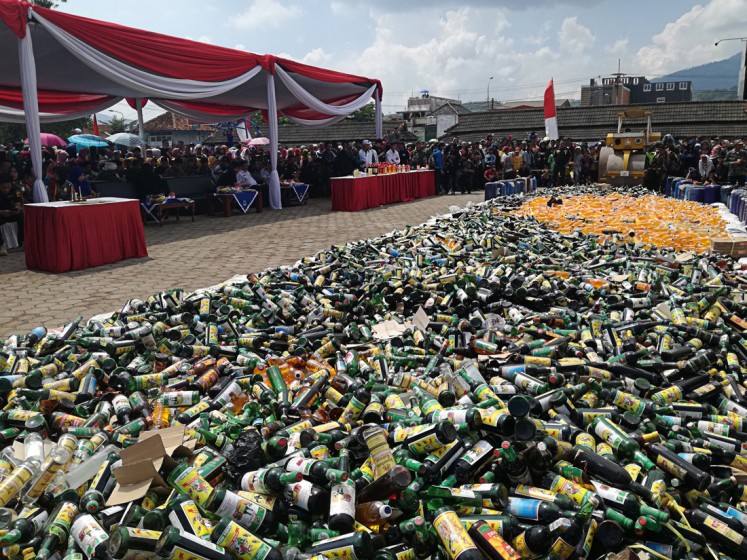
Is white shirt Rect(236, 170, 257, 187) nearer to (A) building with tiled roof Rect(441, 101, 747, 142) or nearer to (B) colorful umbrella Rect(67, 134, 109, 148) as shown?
(B) colorful umbrella Rect(67, 134, 109, 148)

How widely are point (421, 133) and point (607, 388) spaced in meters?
58.6

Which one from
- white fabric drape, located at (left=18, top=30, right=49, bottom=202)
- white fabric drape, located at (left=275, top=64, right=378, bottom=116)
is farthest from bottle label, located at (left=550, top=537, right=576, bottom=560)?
white fabric drape, located at (left=275, top=64, right=378, bottom=116)

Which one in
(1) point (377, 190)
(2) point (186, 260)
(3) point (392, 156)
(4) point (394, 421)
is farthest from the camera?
(3) point (392, 156)

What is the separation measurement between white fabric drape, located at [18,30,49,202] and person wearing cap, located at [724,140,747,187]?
52.2 ft

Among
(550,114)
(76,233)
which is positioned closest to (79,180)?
(76,233)

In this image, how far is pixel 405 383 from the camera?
400 centimetres

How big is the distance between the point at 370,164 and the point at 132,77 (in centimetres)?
973

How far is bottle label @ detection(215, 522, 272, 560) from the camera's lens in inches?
91.0

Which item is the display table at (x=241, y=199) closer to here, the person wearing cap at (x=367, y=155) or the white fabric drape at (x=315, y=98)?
the white fabric drape at (x=315, y=98)

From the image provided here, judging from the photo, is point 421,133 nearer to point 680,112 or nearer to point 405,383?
point 680,112

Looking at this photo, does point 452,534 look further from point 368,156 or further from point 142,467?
point 368,156

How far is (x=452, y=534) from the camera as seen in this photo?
2.34m

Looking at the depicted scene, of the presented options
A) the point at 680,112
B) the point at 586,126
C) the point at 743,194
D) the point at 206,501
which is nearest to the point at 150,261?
the point at 206,501

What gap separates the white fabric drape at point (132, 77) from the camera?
32.4 feet
